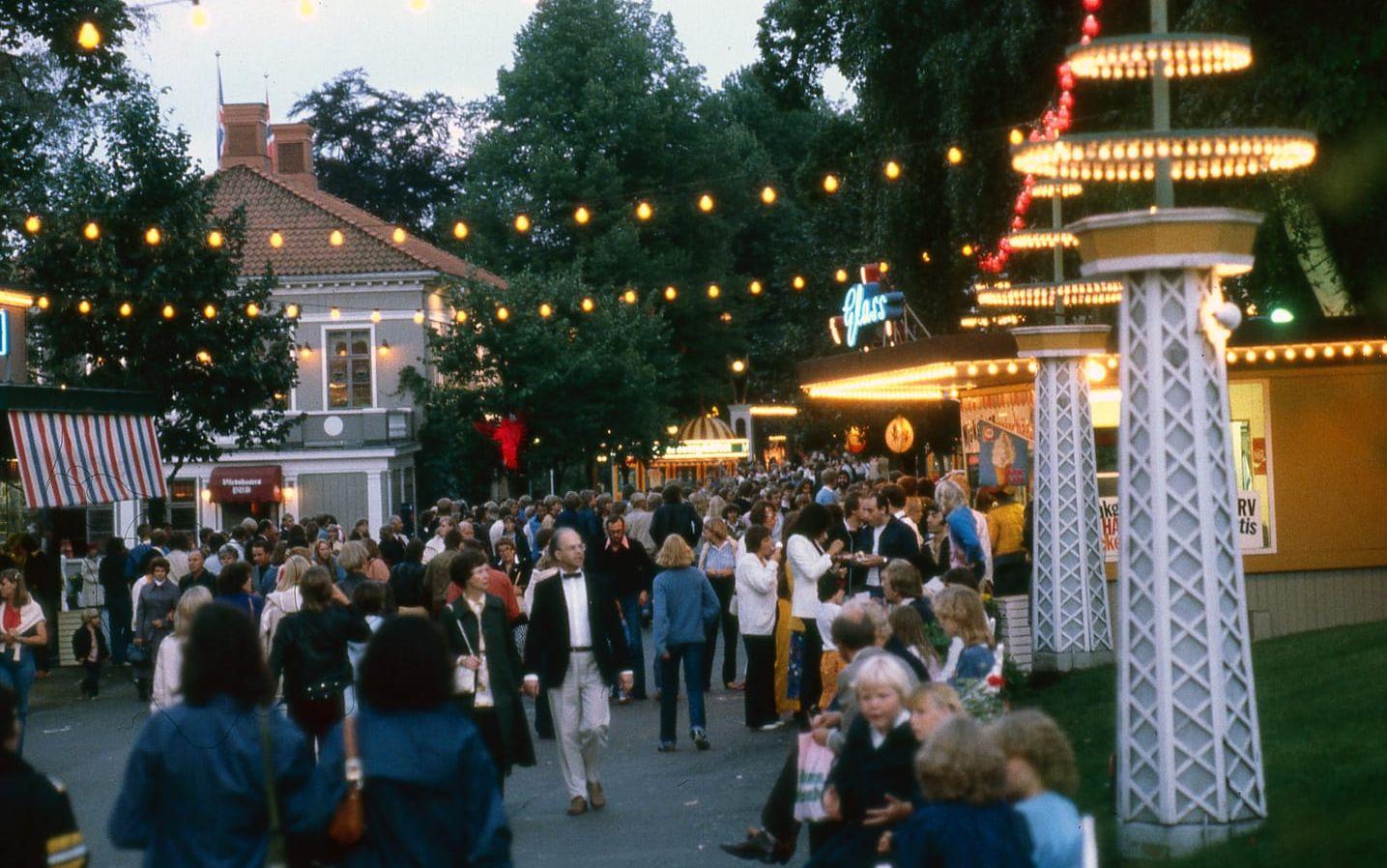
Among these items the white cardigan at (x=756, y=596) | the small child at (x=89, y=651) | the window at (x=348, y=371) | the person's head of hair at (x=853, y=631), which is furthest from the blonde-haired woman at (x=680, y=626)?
the window at (x=348, y=371)

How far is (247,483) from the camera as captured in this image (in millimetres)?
49188

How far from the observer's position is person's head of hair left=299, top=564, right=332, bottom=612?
1070cm

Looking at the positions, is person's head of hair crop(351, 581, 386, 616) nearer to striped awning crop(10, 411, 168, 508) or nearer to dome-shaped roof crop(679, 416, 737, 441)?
striped awning crop(10, 411, 168, 508)

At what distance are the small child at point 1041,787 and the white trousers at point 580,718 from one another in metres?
6.78

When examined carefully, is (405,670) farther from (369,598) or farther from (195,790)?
(369,598)

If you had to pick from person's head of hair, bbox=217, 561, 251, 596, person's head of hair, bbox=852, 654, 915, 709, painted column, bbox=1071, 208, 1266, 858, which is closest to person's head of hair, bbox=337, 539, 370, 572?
person's head of hair, bbox=217, 561, 251, 596

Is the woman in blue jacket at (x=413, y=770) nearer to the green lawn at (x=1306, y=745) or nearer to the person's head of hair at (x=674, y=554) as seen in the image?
the green lawn at (x=1306, y=745)

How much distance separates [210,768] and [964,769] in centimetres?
220

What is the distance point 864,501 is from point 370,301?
36782 mm

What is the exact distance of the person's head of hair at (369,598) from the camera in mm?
11695

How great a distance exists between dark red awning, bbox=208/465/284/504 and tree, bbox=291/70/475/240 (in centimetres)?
2764

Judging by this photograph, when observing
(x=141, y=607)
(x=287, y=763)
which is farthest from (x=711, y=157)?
(x=287, y=763)

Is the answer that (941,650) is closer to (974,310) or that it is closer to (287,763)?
(287,763)

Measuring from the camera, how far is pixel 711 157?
195ft
